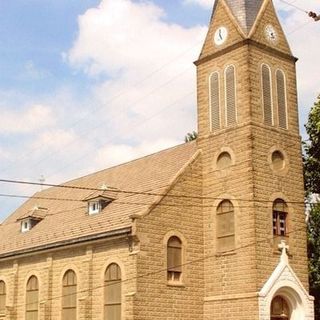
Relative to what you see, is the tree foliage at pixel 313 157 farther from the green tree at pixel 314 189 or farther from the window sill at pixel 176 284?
the window sill at pixel 176 284

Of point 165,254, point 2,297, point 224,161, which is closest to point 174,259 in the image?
point 165,254

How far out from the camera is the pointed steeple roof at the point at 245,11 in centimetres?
3934

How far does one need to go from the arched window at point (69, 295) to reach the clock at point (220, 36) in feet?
50.3

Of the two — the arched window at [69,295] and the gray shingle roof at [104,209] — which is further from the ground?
the gray shingle roof at [104,209]

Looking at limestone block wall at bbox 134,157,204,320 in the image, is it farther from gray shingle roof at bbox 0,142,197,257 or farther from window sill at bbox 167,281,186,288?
gray shingle roof at bbox 0,142,197,257

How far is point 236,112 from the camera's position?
1506 inches

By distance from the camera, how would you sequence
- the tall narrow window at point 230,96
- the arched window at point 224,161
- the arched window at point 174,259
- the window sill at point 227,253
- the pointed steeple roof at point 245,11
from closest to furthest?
the window sill at point 227,253 < the arched window at point 174,259 < the arched window at point 224,161 < the tall narrow window at point 230,96 < the pointed steeple roof at point 245,11

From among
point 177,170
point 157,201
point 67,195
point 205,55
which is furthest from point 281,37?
point 67,195

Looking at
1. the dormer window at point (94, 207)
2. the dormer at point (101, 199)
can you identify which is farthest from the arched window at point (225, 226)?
the dormer window at point (94, 207)

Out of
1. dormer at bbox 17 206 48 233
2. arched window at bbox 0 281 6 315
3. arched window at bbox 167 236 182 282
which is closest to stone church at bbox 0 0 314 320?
arched window at bbox 167 236 182 282

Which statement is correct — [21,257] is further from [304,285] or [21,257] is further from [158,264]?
[304,285]

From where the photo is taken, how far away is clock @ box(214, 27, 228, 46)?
40.0 m

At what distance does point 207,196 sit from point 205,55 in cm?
818

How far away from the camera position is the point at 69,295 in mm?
41062
